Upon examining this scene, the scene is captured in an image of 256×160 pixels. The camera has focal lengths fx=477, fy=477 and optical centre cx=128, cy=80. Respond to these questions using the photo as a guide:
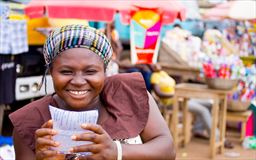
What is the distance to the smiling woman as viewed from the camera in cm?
176

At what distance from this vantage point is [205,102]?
747 centimetres

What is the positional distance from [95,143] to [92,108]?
10.9 inches

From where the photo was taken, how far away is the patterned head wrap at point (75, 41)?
1842 mm

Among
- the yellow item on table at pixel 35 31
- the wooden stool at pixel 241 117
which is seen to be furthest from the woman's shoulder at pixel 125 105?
the wooden stool at pixel 241 117

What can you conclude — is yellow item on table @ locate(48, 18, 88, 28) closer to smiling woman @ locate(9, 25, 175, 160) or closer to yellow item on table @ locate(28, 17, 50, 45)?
yellow item on table @ locate(28, 17, 50, 45)

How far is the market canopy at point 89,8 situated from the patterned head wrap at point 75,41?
117 inches

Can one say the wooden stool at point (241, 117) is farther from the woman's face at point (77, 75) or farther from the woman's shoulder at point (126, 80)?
the woman's face at point (77, 75)

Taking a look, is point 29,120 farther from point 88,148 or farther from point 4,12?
point 4,12

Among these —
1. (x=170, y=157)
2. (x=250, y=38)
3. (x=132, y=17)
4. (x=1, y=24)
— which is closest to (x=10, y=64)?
(x=1, y=24)

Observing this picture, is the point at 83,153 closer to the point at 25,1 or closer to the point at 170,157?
the point at 170,157

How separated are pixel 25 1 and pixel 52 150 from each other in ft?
19.8

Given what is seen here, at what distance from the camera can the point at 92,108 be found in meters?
1.98

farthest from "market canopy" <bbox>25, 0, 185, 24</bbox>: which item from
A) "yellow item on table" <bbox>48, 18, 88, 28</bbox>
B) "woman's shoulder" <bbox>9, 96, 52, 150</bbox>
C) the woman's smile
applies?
the woman's smile

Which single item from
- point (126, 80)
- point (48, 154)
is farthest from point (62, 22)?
point (48, 154)
